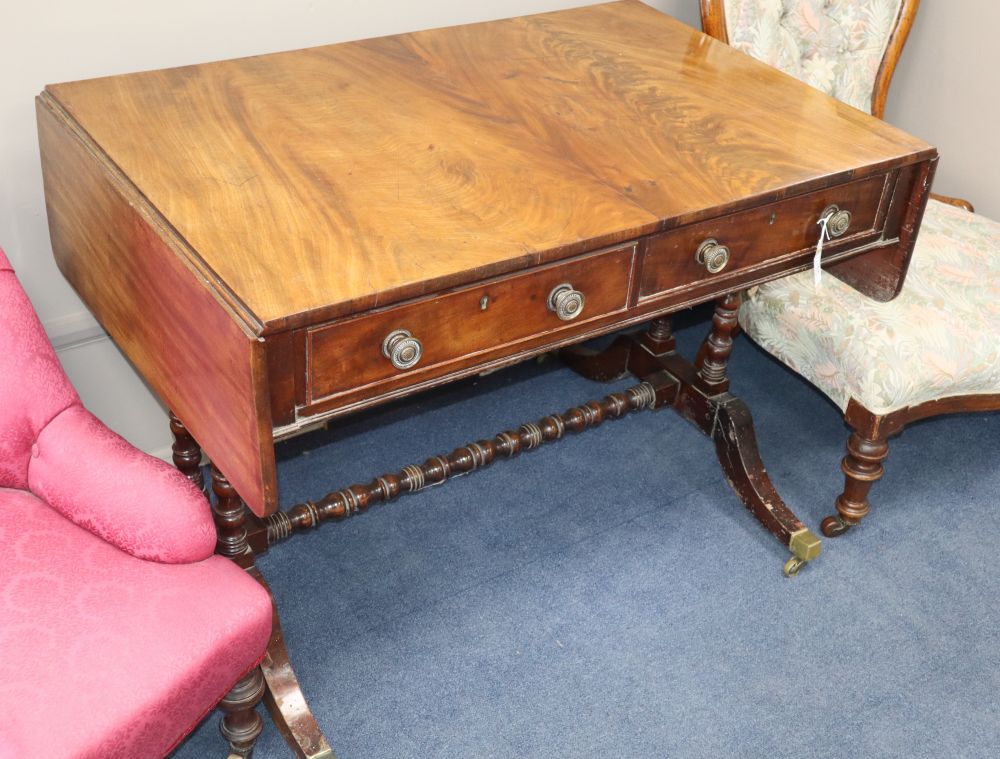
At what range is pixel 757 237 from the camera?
1684 mm

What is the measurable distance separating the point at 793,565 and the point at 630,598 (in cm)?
31

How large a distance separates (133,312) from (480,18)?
0.99 m

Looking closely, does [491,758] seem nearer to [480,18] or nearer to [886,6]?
[480,18]

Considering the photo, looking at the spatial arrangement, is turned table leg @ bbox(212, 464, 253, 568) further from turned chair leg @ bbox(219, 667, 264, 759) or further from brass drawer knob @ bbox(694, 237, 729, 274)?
brass drawer knob @ bbox(694, 237, 729, 274)

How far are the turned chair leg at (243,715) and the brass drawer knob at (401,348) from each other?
0.52 meters

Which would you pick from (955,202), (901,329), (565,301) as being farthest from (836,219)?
(955,202)

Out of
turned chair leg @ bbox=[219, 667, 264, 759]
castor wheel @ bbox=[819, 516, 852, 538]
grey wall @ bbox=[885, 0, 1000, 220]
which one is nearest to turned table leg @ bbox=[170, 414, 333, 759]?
turned chair leg @ bbox=[219, 667, 264, 759]

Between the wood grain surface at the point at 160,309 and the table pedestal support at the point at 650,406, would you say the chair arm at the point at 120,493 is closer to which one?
the wood grain surface at the point at 160,309

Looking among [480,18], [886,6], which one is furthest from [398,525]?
[886,6]

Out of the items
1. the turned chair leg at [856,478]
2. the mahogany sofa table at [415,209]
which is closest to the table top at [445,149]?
the mahogany sofa table at [415,209]

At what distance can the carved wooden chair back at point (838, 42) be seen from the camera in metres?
2.28

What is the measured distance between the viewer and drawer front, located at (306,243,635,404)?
1366 millimetres

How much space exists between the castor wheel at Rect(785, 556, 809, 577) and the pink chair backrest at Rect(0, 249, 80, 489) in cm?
126

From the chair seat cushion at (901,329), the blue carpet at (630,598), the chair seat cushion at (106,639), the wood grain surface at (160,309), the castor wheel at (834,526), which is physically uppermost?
the wood grain surface at (160,309)
